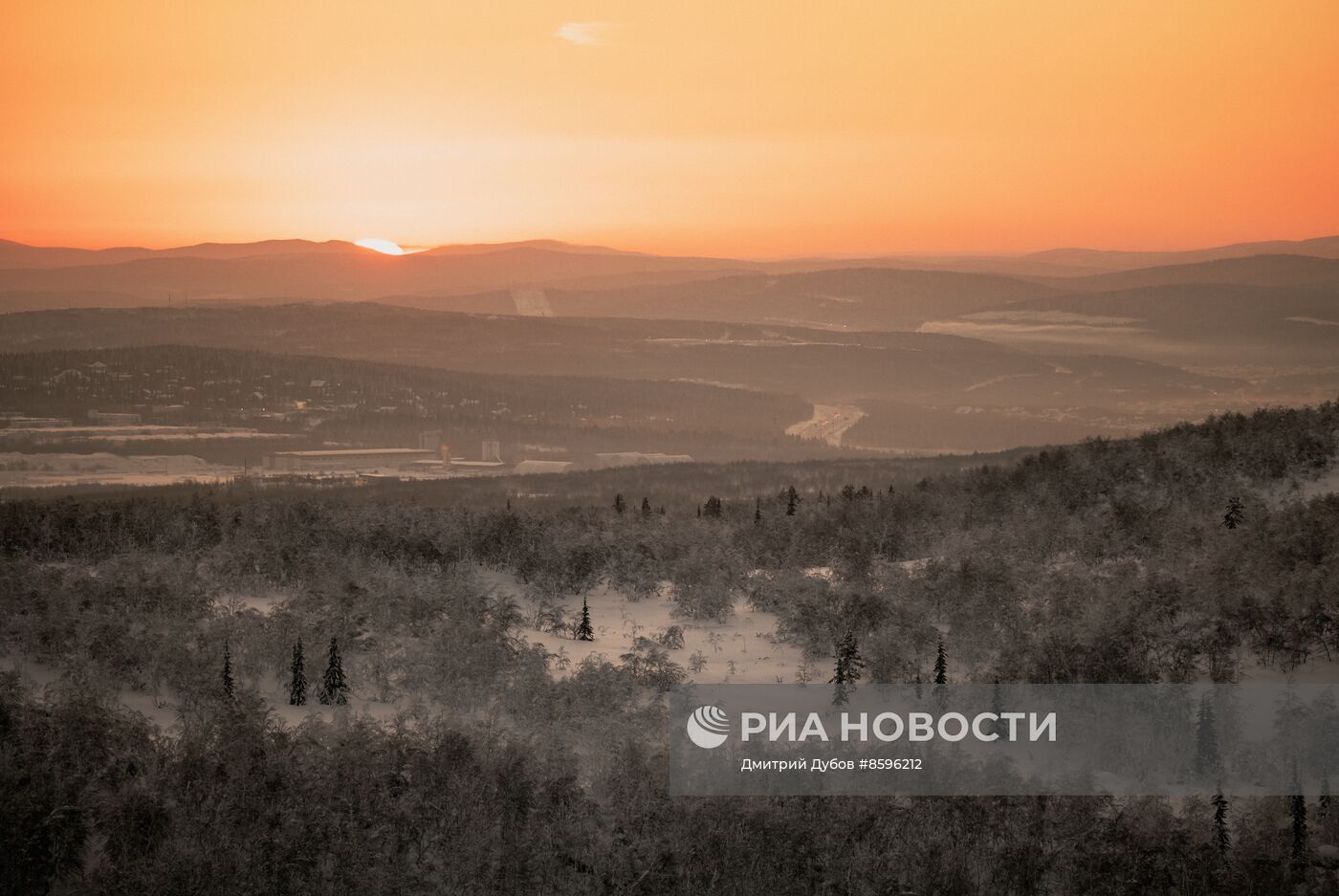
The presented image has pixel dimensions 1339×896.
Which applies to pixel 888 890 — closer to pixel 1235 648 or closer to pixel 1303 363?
pixel 1235 648

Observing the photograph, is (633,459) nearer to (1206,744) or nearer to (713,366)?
(1206,744)

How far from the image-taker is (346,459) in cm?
10331

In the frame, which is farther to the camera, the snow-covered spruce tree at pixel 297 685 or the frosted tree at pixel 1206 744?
the snow-covered spruce tree at pixel 297 685

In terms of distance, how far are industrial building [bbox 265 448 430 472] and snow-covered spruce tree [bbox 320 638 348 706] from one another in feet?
212

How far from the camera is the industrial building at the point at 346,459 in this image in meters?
96.2

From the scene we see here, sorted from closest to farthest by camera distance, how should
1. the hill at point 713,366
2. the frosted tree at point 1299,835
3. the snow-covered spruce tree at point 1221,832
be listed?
the frosted tree at point 1299,835
the snow-covered spruce tree at point 1221,832
the hill at point 713,366

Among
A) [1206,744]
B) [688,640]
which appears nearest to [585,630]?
[688,640]

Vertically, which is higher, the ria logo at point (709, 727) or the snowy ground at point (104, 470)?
the ria logo at point (709, 727)

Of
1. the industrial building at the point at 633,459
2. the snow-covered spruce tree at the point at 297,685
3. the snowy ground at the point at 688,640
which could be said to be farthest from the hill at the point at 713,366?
the snow-covered spruce tree at the point at 297,685

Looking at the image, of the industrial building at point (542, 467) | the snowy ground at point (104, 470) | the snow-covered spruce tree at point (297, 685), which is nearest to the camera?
the snow-covered spruce tree at point (297, 685)

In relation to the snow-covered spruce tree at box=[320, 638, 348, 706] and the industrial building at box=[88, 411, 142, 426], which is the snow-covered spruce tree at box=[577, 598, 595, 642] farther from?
the industrial building at box=[88, 411, 142, 426]

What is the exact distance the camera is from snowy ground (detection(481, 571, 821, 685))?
107 ft

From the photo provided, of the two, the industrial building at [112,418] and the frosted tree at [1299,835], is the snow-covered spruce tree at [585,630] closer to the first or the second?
the frosted tree at [1299,835]

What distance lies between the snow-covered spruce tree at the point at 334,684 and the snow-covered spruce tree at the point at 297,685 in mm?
424
